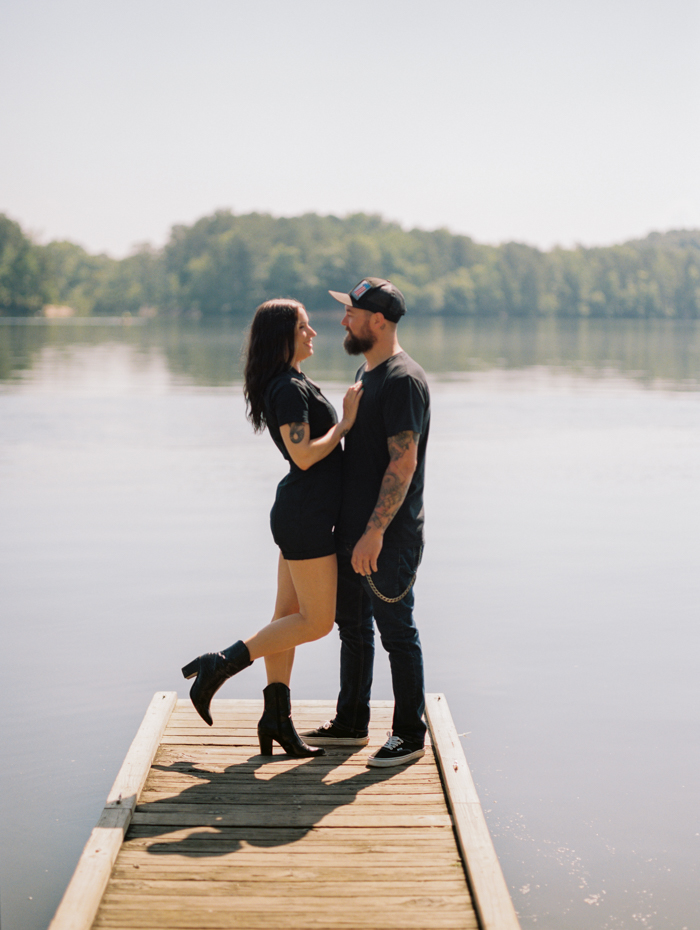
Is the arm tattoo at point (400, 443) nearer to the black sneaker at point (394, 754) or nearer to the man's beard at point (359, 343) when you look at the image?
the man's beard at point (359, 343)

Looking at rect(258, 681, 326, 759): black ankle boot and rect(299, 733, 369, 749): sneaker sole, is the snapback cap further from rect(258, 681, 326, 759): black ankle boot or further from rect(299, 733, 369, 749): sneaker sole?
rect(299, 733, 369, 749): sneaker sole

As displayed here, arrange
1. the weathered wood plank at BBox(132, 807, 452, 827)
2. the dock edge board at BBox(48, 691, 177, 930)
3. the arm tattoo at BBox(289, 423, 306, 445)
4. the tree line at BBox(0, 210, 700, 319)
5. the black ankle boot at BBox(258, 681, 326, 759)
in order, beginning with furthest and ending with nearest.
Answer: the tree line at BBox(0, 210, 700, 319) → the black ankle boot at BBox(258, 681, 326, 759) → the arm tattoo at BBox(289, 423, 306, 445) → the weathered wood plank at BBox(132, 807, 452, 827) → the dock edge board at BBox(48, 691, 177, 930)

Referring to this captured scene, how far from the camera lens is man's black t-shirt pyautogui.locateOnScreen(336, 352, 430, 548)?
3811mm

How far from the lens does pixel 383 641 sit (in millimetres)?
4117

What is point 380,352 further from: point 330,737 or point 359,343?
point 330,737

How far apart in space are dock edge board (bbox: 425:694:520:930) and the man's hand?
87 cm

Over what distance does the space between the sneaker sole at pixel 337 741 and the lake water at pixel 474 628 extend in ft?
2.31

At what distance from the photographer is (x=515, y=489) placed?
12.2m

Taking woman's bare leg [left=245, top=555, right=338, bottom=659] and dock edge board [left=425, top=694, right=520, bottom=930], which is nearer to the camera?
dock edge board [left=425, top=694, right=520, bottom=930]

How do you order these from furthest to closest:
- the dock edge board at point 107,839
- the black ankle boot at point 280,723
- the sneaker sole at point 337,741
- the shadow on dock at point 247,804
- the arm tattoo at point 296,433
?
1. the sneaker sole at point 337,741
2. the black ankle boot at point 280,723
3. the arm tattoo at point 296,433
4. the shadow on dock at point 247,804
5. the dock edge board at point 107,839

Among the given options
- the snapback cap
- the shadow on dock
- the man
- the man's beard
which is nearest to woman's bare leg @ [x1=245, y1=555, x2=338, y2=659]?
the man

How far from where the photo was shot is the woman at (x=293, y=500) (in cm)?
391

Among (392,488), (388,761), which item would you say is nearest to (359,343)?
(392,488)

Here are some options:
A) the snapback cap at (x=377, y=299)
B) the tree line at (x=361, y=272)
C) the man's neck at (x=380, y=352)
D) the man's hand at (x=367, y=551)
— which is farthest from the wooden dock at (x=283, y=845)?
the tree line at (x=361, y=272)
